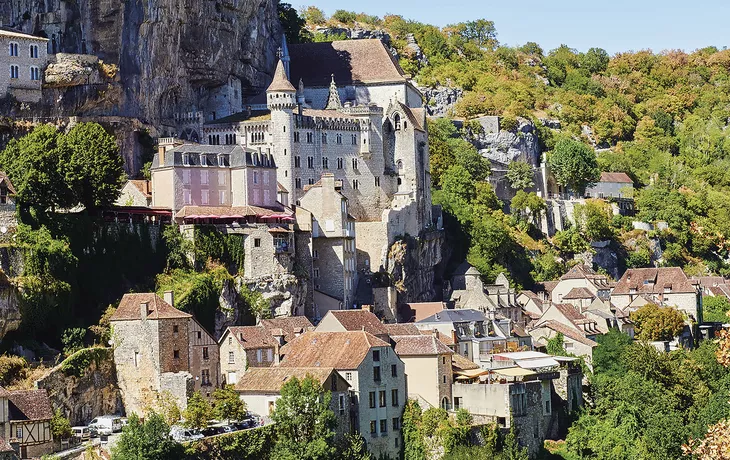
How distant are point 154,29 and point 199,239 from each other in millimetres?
21057

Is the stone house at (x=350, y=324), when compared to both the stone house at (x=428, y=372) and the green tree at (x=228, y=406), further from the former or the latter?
the green tree at (x=228, y=406)

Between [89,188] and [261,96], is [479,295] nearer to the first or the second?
[261,96]

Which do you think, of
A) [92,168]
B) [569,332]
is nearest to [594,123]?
[569,332]

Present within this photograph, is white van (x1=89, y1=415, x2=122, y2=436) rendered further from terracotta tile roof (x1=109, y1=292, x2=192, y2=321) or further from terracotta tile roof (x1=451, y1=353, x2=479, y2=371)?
terracotta tile roof (x1=451, y1=353, x2=479, y2=371)

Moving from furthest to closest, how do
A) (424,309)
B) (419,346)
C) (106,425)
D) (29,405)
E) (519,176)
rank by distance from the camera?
(519,176)
(424,309)
(419,346)
(106,425)
(29,405)

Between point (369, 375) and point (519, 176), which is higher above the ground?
point (519, 176)

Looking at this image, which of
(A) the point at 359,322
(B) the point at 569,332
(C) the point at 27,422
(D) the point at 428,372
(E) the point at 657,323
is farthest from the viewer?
(E) the point at 657,323

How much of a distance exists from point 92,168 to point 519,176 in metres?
59.1

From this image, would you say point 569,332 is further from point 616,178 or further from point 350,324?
point 616,178

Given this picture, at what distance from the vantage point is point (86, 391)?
68812mm

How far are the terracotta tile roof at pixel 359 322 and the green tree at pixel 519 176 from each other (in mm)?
52363

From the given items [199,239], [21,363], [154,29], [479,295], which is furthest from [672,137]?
[21,363]

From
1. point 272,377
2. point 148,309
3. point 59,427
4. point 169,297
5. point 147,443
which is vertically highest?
point 169,297

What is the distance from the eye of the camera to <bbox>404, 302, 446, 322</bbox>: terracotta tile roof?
3635 inches
